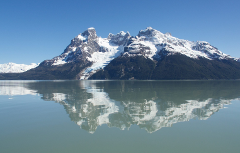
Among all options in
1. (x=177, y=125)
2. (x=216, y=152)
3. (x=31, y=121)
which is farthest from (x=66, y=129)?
(x=216, y=152)

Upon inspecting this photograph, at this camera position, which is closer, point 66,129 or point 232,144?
point 232,144

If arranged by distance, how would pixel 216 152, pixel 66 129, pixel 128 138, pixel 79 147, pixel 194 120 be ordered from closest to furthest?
pixel 216 152
pixel 79 147
pixel 128 138
pixel 66 129
pixel 194 120

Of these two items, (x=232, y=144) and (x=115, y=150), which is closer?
(x=115, y=150)

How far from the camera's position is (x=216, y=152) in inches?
537

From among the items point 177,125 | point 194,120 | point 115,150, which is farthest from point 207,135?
point 115,150

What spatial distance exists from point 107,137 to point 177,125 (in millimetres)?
9312

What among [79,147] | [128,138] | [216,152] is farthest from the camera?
[128,138]

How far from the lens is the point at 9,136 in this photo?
56.5 feet

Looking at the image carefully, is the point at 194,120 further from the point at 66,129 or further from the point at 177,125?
the point at 66,129

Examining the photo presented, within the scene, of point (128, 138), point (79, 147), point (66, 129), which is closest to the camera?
point (79, 147)

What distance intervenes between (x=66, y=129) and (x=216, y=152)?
15.9 metres

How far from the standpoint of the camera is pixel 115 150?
1403 centimetres

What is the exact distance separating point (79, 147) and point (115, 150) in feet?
11.1

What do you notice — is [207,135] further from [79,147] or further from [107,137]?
[79,147]
